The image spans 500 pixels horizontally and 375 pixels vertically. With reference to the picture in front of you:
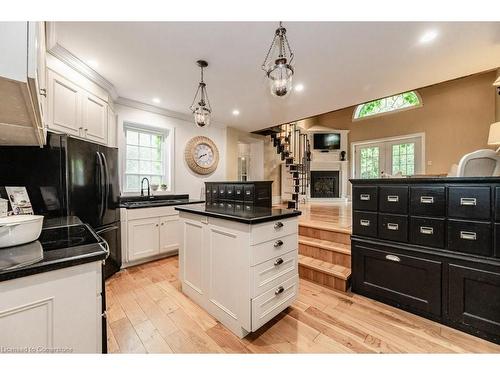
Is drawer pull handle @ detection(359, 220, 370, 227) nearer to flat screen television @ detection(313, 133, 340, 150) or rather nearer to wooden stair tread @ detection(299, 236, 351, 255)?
wooden stair tread @ detection(299, 236, 351, 255)

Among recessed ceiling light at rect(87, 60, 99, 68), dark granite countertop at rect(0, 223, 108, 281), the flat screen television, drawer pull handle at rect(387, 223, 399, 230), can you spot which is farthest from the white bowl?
the flat screen television

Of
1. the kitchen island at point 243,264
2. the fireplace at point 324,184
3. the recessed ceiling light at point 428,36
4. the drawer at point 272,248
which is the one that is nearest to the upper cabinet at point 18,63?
the kitchen island at point 243,264

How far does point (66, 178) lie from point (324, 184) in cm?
696

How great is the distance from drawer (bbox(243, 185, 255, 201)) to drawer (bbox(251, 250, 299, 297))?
6.50 ft

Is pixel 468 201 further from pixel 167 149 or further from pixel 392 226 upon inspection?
pixel 167 149

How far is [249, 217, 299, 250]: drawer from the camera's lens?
1481 mm

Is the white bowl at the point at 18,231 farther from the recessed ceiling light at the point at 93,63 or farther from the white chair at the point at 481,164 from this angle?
the white chair at the point at 481,164

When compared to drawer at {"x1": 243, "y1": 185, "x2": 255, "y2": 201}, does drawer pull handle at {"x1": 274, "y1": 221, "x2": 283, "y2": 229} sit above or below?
below

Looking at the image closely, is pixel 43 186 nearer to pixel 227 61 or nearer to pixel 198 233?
pixel 198 233

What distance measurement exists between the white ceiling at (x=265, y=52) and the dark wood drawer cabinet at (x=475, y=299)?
81.8 inches

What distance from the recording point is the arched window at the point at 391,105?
6211 millimetres

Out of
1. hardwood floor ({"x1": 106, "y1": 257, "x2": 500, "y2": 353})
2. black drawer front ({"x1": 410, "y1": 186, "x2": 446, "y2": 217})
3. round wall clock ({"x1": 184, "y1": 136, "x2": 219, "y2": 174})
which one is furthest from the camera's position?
round wall clock ({"x1": 184, "y1": 136, "x2": 219, "y2": 174})
